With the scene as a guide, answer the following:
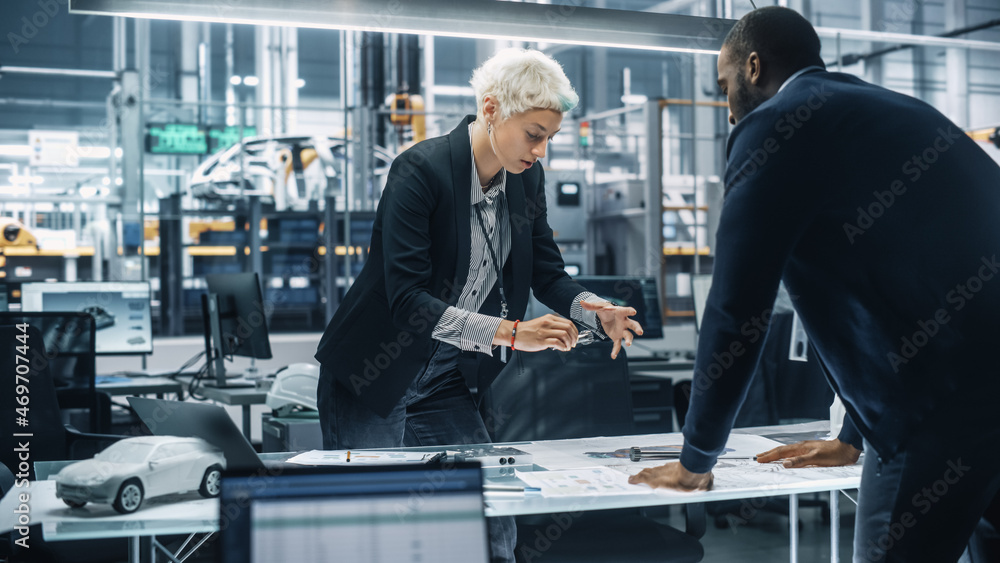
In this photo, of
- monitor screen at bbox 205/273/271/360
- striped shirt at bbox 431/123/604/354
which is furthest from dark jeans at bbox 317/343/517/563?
monitor screen at bbox 205/273/271/360

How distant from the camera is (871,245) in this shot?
1.17 m

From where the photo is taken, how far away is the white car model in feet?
4.44

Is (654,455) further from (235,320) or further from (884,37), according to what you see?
(884,37)

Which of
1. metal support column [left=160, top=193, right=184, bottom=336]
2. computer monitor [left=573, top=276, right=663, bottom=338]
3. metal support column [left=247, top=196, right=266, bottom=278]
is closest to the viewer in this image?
computer monitor [left=573, top=276, right=663, bottom=338]

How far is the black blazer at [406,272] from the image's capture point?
177 cm

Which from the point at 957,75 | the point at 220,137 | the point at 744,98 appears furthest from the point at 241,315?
the point at 957,75

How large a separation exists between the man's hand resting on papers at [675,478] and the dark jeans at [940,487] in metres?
0.33

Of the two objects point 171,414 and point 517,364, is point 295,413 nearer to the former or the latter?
point 517,364

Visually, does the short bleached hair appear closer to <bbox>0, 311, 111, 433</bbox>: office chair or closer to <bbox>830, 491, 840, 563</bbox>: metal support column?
<bbox>830, 491, 840, 563</bbox>: metal support column

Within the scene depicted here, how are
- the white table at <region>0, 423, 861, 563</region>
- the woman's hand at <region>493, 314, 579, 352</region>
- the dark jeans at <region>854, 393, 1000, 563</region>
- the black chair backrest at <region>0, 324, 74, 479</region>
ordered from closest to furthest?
the dark jeans at <region>854, 393, 1000, 563</region> → the white table at <region>0, 423, 861, 563</region> → the woman's hand at <region>493, 314, 579, 352</region> → the black chair backrest at <region>0, 324, 74, 479</region>

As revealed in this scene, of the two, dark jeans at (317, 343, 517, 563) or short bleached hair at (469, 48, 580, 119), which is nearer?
short bleached hair at (469, 48, 580, 119)

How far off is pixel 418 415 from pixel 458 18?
1398 millimetres

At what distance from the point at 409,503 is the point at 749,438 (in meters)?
1.53

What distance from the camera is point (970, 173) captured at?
1.19m
